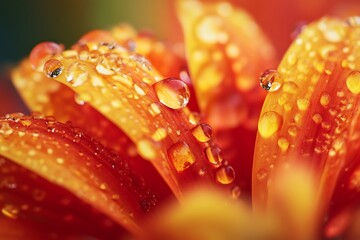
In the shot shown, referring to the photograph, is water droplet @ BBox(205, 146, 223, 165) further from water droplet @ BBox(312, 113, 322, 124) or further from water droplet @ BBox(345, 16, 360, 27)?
water droplet @ BBox(345, 16, 360, 27)

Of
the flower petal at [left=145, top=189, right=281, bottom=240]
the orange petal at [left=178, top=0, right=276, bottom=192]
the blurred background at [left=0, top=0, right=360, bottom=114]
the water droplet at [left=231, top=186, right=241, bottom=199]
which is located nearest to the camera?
the flower petal at [left=145, top=189, right=281, bottom=240]

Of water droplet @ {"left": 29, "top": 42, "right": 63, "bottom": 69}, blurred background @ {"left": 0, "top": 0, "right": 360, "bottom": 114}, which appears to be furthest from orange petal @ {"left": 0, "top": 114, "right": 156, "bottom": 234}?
blurred background @ {"left": 0, "top": 0, "right": 360, "bottom": 114}

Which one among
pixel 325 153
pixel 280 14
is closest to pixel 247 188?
pixel 325 153

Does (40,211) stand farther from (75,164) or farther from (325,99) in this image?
(325,99)

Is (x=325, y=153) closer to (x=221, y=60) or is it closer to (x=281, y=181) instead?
(x=281, y=181)

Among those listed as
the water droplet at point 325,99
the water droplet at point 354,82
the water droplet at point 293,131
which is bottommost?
the water droplet at point 293,131

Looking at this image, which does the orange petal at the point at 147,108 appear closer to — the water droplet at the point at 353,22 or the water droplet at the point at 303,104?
the water droplet at the point at 303,104

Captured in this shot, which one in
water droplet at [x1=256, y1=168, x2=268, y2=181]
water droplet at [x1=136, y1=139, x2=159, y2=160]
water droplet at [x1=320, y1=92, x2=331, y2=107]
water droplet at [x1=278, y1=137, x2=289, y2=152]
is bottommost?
water droplet at [x1=256, y1=168, x2=268, y2=181]

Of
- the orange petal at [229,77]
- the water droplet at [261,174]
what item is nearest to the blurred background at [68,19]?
the orange petal at [229,77]

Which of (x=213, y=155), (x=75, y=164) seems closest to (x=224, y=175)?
(x=213, y=155)
